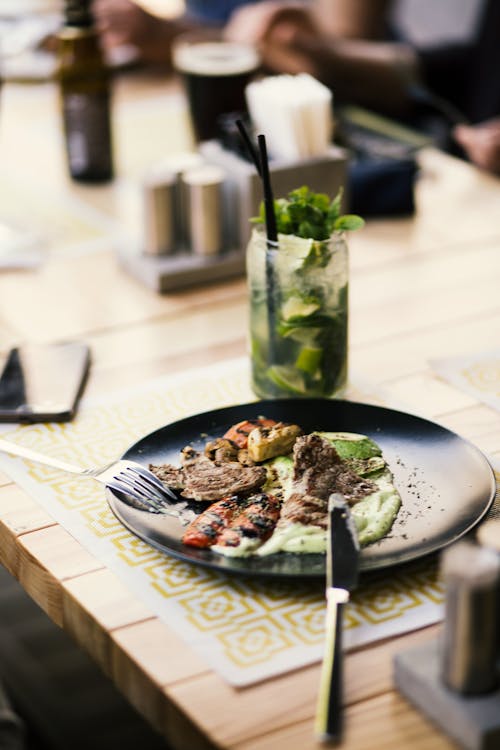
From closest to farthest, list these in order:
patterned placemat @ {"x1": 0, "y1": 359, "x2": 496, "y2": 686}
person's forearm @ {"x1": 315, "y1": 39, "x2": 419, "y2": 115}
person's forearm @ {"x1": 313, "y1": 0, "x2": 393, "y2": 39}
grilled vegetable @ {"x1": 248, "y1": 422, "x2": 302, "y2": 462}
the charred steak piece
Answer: patterned placemat @ {"x1": 0, "y1": 359, "x2": 496, "y2": 686} → the charred steak piece → grilled vegetable @ {"x1": 248, "y1": 422, "x2": 302, "y2": 462} → person's forearm @ {"x1": 315, "y1": 39, "x2": 419, "y2": 115} → person's forearm @ {"x1": 313, "y1": 0, "x2": 393, "y2": 39}

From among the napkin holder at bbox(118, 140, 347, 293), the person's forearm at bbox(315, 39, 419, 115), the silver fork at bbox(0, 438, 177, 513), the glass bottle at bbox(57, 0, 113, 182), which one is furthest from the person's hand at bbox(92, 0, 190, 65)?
the silver fork at bbox(0, 438, 177, 513)

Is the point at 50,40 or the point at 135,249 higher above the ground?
the point at 50,40

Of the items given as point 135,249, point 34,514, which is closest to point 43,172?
point 135,249

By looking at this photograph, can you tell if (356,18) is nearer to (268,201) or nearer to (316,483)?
(268,201)

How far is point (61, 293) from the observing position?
156 centimetres

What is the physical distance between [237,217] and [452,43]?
6.28 ft

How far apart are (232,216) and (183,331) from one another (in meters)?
0.27

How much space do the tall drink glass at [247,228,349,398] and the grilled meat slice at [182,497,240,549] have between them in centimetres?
25

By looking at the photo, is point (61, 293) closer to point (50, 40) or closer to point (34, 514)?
point (34, 514)

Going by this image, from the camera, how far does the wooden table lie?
755mm

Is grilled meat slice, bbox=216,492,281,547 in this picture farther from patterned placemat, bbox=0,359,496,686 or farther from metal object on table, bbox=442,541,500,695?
metal object on table, bbox=442,541,500,695

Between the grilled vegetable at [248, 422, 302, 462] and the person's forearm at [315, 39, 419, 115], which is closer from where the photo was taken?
the grilled vegetable at [248, 422, 302, 462]

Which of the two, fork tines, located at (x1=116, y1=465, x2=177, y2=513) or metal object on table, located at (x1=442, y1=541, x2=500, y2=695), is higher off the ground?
metal object on table, located at (x1=442, y1=541, x2=500, y2=695)

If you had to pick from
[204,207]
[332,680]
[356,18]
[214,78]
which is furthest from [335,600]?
[356,18]
